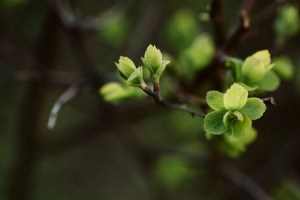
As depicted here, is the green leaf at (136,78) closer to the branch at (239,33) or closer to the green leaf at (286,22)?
the branch at (239,33)

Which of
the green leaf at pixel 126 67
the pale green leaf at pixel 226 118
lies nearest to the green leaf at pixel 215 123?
the pale green leaf at pixel 226 118

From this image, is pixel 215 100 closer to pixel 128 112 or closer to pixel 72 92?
pixel 72 92

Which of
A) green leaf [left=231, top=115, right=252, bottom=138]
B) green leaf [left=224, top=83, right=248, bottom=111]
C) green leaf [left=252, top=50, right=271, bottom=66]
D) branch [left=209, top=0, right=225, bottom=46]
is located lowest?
green leaf [left=231, top=115, right=252, bottom=138]

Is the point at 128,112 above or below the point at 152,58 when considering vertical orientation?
above

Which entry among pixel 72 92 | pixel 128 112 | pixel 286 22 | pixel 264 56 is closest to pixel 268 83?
pixel 264 56

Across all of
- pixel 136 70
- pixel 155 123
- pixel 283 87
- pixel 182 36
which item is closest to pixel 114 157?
pixel 155 123

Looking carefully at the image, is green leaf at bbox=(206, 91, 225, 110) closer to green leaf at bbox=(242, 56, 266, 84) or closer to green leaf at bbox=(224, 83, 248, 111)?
green leaf at bbox=(224, 83, 248, 111)

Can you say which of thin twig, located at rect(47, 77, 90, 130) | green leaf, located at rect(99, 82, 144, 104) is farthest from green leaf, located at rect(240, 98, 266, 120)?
thin twig, located at rect(47, 77, 90, 130)
